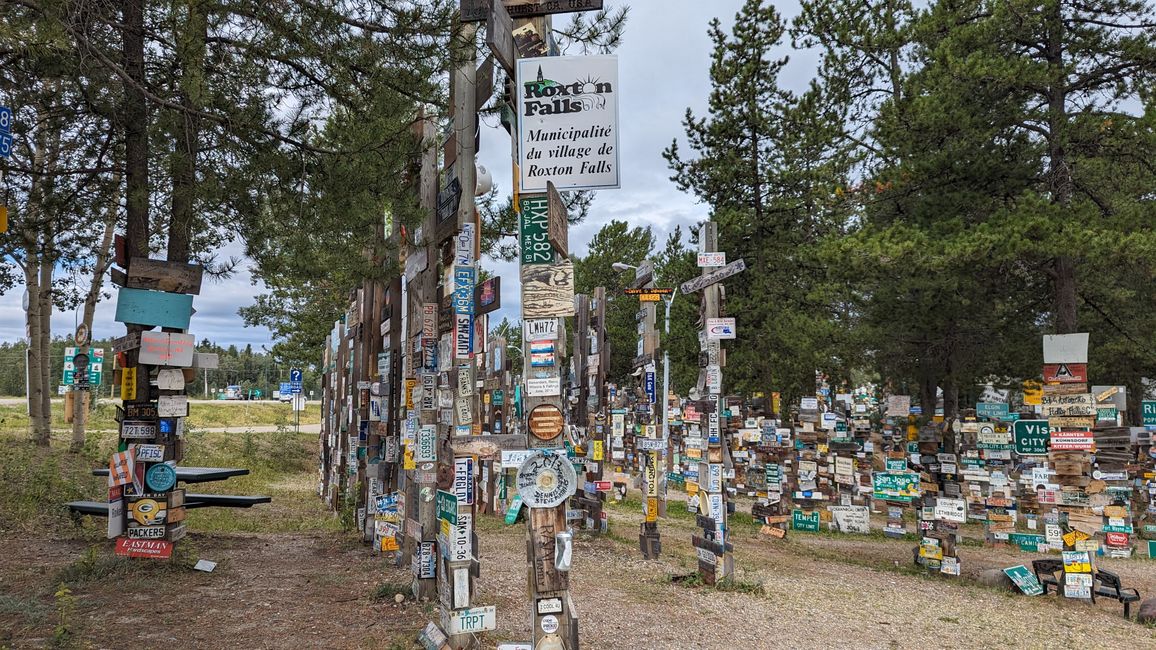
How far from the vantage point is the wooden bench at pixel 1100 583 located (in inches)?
349

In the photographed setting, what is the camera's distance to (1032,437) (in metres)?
9.71

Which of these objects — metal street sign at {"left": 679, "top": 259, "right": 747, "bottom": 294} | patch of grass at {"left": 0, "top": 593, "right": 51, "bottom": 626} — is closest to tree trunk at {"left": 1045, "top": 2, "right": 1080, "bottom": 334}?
metal street sign at {"left": 679, "top": 259, "right": 747, "bottom": 294}

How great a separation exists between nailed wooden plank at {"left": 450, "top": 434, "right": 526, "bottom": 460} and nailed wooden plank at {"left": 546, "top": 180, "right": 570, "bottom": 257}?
52.0 inches

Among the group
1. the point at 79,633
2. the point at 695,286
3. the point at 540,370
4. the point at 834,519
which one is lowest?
the point at 834,519

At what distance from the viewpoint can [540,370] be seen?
465cm

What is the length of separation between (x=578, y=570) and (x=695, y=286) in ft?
13.5

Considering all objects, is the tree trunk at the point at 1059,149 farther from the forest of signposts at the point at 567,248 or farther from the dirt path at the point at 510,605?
the dirt path at the point at 510,605

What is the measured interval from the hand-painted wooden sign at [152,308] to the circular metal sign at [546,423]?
17.2ft

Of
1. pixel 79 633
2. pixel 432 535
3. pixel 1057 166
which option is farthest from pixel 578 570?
pixel 1057 166

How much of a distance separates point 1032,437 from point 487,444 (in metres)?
8.17

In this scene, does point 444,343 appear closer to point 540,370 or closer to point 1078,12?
point 540,370

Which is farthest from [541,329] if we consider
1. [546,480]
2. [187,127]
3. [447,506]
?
[187,127]

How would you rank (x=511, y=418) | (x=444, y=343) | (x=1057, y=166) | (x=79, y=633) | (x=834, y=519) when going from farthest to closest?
(x=511, y=418)
(x=834, y=519)
(x=1057, y=166)
(x=444, y=343)
(x=79, y=633)

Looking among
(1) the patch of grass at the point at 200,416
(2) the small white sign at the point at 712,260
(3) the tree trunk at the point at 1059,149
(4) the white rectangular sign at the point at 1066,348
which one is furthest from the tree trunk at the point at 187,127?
(1) the patch of grass at the point at 200,416
